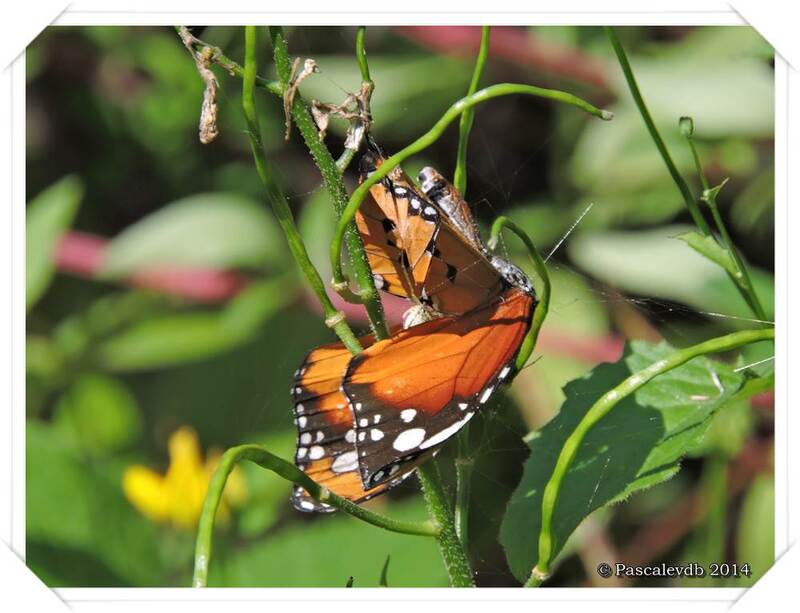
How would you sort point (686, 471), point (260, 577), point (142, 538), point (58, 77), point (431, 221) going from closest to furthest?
point (431, 221) → point (260, 577) → point (142, 538) → point (686, 471) → point (58, 77)

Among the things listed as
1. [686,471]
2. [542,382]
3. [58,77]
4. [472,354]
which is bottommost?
[686,471]

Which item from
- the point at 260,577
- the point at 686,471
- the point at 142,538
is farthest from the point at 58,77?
the point at 686,471

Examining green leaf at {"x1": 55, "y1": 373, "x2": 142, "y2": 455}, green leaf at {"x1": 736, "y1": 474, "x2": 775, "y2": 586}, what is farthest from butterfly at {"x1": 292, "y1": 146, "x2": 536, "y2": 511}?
green leaf at {"x1": 55, "y1": 373, "x2": 142, "y2": 455}

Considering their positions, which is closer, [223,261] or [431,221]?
[431,221]

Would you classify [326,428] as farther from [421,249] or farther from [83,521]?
[83,521]

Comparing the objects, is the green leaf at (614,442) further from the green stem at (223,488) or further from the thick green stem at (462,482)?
the green stem at (223,488)

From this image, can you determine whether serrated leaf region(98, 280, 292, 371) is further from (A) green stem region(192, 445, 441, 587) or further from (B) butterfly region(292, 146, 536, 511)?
(A) green stem region(192, 445, 441, 587)

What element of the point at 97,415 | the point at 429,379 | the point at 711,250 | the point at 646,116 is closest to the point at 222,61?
the point at 429,379

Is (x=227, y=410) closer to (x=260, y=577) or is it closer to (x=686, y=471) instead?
(x=260, y=577)
